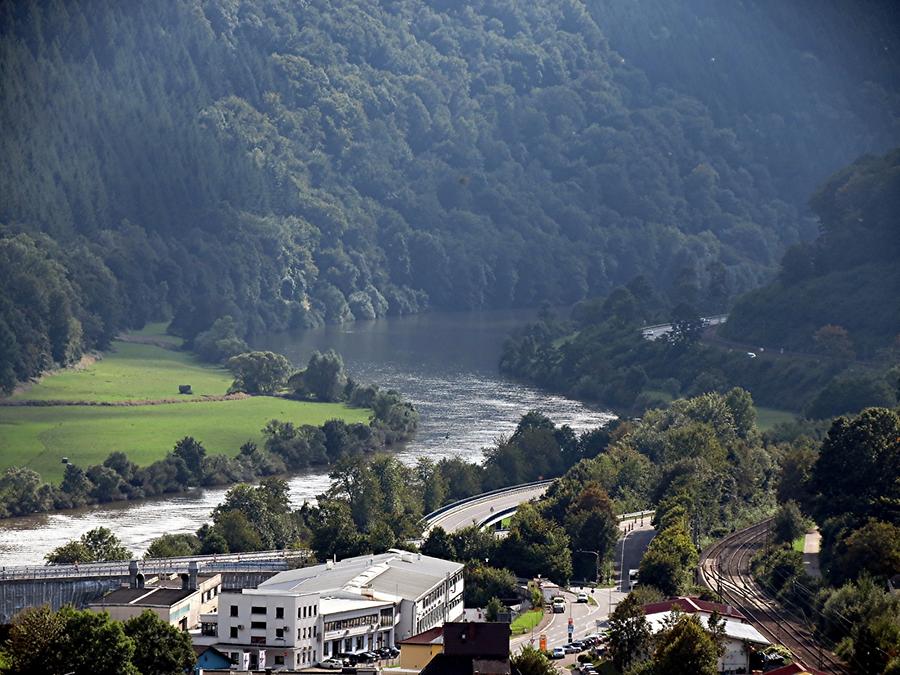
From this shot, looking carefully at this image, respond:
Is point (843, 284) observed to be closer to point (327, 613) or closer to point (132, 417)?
point (132, 417)

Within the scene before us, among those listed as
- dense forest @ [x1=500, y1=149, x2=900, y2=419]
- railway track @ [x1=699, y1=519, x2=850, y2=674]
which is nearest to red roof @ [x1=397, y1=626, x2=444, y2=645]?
railway track @ [x1=699, y1=519, x2=850, y2=674]

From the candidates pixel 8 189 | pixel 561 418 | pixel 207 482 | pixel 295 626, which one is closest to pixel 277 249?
pixel 8 189

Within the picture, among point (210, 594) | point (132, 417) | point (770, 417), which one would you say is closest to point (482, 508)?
point (210, 594)

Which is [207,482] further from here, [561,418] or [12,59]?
[12,59]

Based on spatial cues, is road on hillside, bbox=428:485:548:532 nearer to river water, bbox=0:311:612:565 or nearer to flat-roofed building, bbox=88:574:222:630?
river water, bbox=0:311:612:565

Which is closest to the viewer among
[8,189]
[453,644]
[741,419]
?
[453,644]

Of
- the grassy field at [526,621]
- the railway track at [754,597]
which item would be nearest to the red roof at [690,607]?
the railway track at [754,597]
